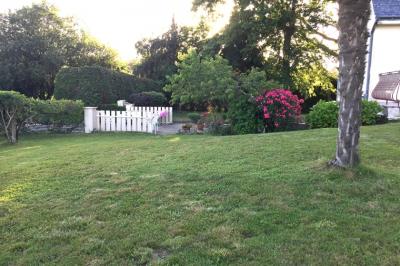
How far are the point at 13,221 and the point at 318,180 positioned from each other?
11.7ft

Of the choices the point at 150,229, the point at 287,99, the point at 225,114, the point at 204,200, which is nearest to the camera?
the point at 150,229

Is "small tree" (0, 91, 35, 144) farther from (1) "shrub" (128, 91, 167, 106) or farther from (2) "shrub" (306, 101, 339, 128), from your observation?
(2) "shrub" (306, 101, 339, 128)

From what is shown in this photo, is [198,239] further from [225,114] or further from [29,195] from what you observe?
[225,114]

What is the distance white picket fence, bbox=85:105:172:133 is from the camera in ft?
49.7

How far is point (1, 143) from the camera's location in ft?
41.2

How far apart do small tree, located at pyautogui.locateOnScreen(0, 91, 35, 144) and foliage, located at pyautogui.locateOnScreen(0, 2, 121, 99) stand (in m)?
15.4

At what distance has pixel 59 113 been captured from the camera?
1466 cm

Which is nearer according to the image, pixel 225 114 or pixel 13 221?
pixel 13 221

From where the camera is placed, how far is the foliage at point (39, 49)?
90.0 ft

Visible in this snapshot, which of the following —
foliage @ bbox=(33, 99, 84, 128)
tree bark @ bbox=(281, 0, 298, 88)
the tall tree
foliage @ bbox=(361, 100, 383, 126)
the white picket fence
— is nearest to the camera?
foliage @ bbox=(361, 100, 383, 126)

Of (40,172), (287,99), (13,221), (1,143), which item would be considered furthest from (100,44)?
(13,221)

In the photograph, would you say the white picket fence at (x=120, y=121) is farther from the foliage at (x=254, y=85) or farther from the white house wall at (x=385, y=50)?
the white house wall at (x=385, y=50)

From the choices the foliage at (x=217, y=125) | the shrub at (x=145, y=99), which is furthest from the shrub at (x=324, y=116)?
the shrub at (x=145, y=99)

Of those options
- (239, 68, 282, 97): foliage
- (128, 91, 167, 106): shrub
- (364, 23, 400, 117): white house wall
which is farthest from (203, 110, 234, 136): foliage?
(128, 91, 167, 106): shrub
